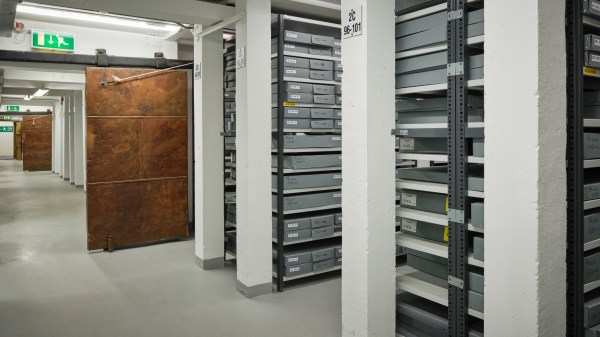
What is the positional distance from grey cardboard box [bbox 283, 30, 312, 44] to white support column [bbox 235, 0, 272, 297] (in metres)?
0.26

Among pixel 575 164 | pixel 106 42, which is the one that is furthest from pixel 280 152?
pixel 106 42

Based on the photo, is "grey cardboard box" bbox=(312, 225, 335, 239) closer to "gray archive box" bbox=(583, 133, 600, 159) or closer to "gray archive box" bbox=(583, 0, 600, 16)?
"gray archive box" bbox=(583, 133, 600, 159)

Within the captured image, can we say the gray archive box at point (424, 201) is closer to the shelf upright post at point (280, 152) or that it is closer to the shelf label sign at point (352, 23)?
the shelf label sign at point (352, 23)

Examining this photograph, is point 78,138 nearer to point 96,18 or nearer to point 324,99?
point 96,18

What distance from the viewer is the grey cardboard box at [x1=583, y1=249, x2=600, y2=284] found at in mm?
2346

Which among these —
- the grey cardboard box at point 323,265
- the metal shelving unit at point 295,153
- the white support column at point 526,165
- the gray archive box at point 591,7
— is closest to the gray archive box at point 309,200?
the metal shelving unit at point 295,153

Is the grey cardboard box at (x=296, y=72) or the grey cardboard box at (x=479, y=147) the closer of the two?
the grey cardboard box at (x=479, y=147)

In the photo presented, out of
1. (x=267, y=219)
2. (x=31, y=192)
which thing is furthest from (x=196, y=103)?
(x=31, y=192)

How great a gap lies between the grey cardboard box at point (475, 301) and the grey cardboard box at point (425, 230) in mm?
416

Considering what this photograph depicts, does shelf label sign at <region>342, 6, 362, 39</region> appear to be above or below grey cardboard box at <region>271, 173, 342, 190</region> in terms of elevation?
above

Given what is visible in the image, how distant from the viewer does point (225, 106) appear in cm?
540

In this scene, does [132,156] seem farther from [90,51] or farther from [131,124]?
[90,51]

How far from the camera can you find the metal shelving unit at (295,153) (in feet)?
13.7

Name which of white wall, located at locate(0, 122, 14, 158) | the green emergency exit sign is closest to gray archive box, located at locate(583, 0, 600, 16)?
the green emergency exit sign
